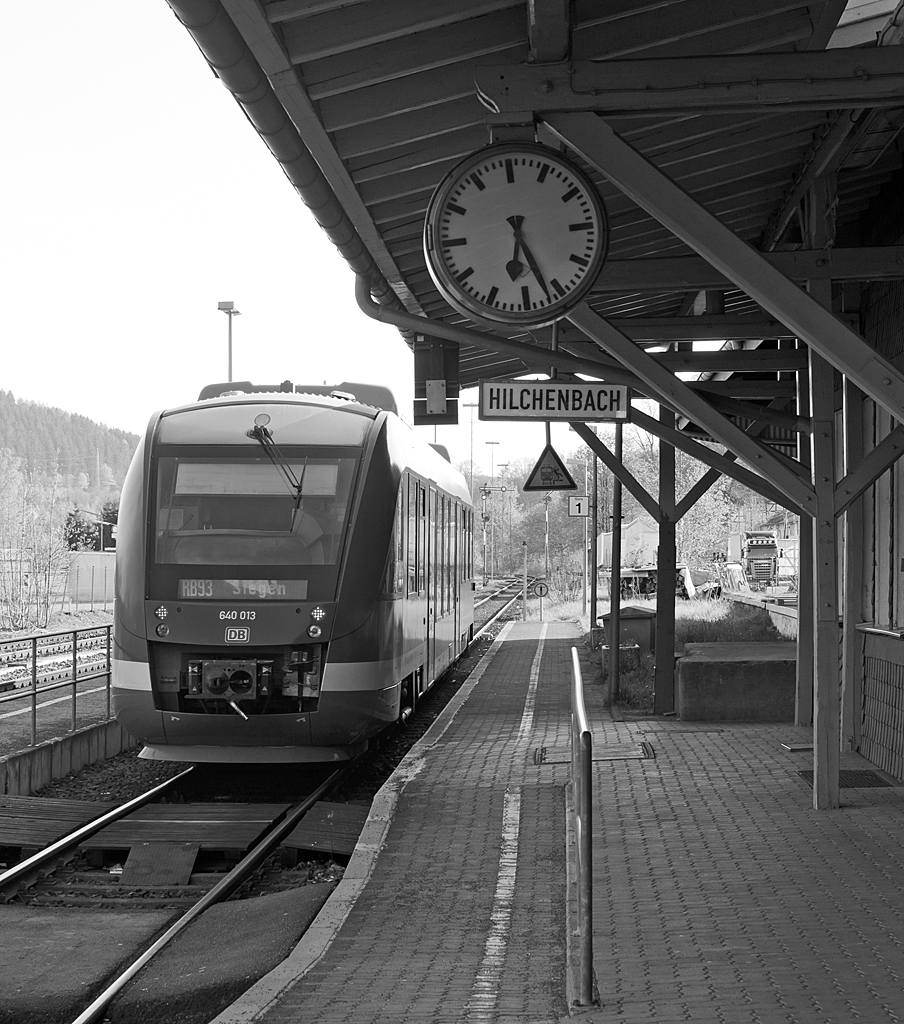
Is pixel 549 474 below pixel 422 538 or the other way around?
the other way around

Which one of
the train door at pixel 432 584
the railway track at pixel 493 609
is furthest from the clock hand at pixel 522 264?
the railway track at pixel 493 609

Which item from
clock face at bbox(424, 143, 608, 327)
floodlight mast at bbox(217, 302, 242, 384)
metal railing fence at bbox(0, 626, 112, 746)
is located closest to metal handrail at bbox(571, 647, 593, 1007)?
clock face at bbox(424, 143, 608, 327)

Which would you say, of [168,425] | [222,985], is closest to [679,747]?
[168,425]

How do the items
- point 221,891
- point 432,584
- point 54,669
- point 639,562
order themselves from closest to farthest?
point 221,891 → point 432,584 → point 54,669 → point 639,562

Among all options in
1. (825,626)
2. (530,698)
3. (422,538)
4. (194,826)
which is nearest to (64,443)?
(530,698)

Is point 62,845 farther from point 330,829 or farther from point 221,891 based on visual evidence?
point 330,829

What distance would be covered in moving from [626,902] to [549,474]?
34.0 ft

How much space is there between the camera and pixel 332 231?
25.4 ft

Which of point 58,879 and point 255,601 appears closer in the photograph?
point 58,879

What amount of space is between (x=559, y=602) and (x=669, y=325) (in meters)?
43.8

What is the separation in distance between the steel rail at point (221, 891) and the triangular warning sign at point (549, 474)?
5973 mm

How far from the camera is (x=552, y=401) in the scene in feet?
28.2

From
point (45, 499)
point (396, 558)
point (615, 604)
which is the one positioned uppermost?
point (45, 499)

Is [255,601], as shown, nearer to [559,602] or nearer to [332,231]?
[332,231]
